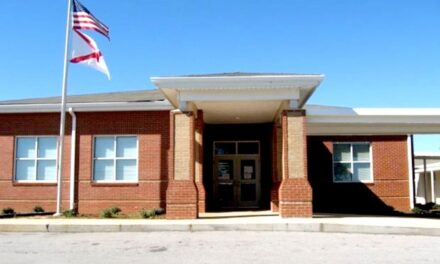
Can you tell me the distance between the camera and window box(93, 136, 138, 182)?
19750mm

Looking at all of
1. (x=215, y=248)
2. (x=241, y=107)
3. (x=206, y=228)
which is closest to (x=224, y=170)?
(x=241, y=107)

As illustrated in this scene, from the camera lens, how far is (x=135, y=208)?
19.4 m

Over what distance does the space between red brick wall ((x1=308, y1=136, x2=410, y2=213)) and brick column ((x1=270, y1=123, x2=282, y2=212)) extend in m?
3.77

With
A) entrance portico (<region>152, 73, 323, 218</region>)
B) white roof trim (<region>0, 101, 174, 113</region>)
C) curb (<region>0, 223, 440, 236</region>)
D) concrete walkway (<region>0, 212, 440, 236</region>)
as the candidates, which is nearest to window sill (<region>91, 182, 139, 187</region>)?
white roof trim (<region>0, 101, 174, 113</region>)

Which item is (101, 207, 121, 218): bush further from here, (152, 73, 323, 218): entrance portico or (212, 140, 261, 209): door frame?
(212, 140, 261, 209): door frame

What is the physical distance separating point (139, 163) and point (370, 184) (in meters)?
10.3

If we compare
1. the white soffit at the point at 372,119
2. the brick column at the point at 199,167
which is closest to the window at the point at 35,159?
the brick column at the point at 199,167

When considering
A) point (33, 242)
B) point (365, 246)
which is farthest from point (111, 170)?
point (365, 246)

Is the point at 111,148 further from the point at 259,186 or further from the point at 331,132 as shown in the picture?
the point at 331,132

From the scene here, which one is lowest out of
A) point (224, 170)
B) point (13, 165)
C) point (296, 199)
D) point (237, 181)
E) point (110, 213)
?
point (110, 213)

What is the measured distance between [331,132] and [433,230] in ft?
29.5

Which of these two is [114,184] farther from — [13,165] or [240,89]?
[240,89]

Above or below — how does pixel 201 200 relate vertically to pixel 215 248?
above

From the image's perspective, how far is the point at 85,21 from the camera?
755 inches
